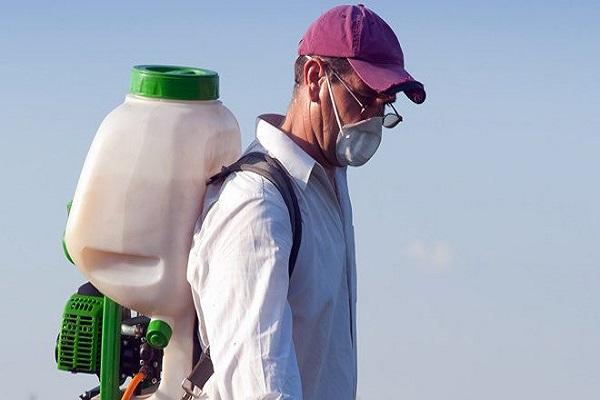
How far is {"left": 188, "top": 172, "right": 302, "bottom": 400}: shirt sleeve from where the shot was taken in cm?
396

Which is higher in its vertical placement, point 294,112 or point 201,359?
→ point 294,112

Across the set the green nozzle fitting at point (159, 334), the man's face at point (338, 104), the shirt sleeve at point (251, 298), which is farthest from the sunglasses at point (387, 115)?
the green nozzle fitting at point (159, 334)

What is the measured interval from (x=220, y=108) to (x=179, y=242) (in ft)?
1.65

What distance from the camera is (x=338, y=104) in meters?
4.34

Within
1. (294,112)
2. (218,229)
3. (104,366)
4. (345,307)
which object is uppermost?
(294,112)

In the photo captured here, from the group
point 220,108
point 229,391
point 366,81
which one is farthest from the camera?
point 220,108

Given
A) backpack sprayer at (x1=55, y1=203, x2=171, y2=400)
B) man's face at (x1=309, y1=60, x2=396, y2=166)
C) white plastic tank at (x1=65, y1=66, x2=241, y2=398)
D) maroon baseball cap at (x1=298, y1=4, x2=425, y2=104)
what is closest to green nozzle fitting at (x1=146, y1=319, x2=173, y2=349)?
white plastic tank at (x1=65, y1=66, x2=241, y2=398)

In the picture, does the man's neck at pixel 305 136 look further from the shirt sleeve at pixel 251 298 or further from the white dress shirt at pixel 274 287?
the shirt sleeve at pixel 251 298

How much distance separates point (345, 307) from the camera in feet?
14.5

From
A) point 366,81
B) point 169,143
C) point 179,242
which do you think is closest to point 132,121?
point 169,143

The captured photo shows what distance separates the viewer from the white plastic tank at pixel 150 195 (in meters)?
4.36

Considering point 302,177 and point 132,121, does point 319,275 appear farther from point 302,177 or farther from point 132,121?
point 132,121

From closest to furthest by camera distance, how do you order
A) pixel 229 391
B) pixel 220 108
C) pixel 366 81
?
pixel 229 391 → pixel 366 81 → pixel 220 108

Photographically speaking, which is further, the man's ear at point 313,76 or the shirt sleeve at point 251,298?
the man's ear at point 313,76
